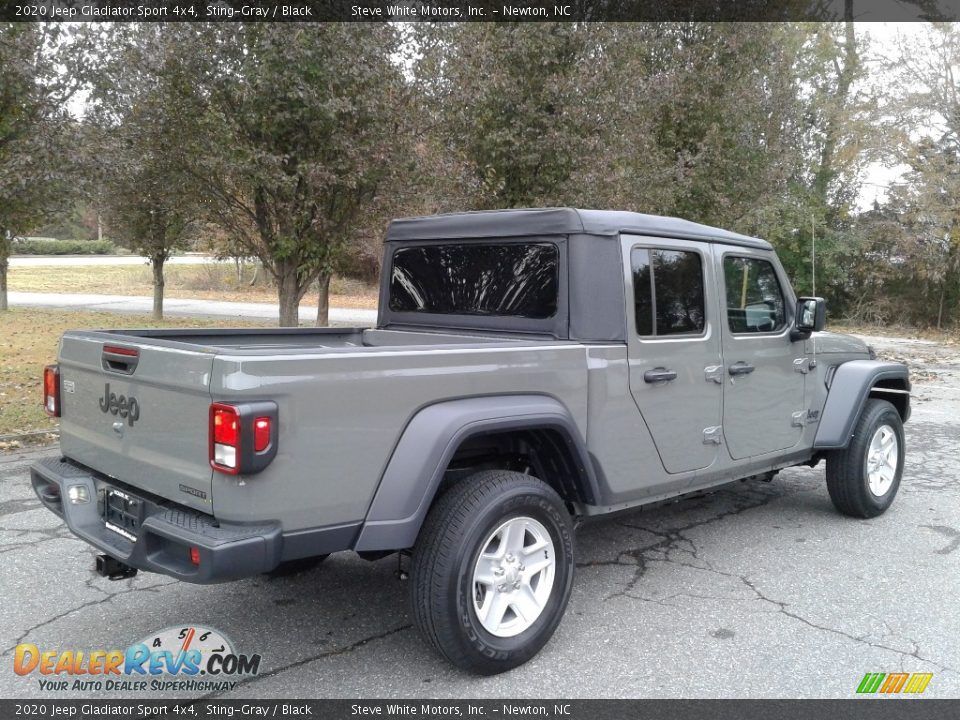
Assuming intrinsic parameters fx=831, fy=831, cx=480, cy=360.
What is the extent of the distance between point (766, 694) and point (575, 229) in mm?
2177

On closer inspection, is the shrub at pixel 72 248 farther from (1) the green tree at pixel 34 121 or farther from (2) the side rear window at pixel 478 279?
(2) the side rear window at pixel 478 279

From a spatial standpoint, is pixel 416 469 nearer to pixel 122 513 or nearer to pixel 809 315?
pixel 122 513

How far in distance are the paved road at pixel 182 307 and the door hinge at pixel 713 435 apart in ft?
57.0

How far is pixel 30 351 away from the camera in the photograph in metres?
13.8

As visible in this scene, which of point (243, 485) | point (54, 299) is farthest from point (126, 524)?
point (54, 299)

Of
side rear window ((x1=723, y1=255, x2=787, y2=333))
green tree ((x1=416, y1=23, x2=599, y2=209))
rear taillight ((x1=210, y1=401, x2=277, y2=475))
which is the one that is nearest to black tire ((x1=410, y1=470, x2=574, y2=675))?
rear taillight ((x1=210, y1=401, x2=277, y2=475))

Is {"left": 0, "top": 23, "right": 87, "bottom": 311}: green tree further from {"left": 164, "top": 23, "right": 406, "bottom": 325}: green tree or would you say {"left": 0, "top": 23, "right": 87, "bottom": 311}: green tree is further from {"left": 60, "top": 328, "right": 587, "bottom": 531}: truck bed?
{"left": 60, "top": 328, "right": 587, "bottom": 531}: truck bed

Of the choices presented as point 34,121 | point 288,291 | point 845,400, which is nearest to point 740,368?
point 845,400

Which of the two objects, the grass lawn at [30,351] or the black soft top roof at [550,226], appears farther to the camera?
the grass lawn at [30,351]

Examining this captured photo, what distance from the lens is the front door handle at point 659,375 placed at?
402cm

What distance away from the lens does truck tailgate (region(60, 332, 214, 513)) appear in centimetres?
294

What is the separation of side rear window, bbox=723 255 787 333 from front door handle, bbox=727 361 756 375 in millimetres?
191

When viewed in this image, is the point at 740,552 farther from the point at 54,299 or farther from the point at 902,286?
the point at 54,299

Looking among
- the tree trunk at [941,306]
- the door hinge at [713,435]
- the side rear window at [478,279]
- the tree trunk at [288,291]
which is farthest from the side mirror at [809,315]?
the tree trunk at [941,306]
